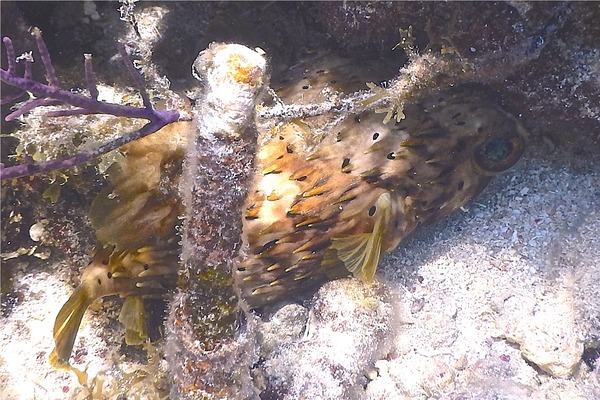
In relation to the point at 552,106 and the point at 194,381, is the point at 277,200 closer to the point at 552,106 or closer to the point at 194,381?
the point at 194,381

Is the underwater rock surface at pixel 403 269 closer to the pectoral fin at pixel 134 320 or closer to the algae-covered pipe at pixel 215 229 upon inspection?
the pectoral fin at pixel 134 320

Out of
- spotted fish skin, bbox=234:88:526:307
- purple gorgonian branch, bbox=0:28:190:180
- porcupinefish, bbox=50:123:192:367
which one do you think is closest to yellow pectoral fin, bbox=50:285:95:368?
porcupinefish, bbox=50:123:192:367

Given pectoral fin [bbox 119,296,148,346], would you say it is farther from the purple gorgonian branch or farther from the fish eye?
the fish eye

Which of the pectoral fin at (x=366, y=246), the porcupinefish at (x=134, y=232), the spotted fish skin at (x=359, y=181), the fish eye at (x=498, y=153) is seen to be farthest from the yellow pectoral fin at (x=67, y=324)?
the fish eye at (x=498, y=153)

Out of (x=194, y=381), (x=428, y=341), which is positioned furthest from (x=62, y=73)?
(x=428, y=341)

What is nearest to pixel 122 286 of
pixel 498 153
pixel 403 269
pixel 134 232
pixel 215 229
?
pixel 134 232
